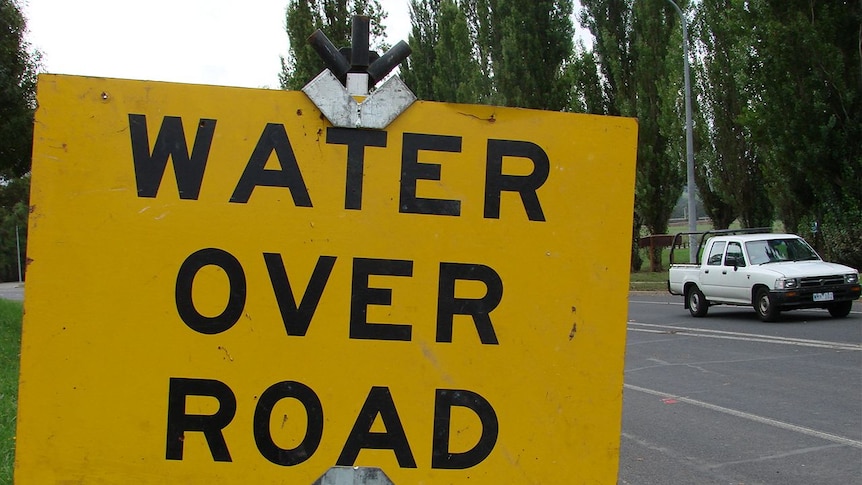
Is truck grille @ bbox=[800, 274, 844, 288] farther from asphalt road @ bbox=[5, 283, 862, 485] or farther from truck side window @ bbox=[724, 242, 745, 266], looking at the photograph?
truck side window @ bbox=[724, 242, 745, 266]

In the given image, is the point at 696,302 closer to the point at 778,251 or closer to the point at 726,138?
the point at 778,251

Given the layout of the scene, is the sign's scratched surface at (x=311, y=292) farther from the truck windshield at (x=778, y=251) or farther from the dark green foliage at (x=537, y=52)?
the dark green foliage at (x=537, y=52)

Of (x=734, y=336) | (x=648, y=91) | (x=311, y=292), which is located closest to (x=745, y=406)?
(x=734, y=336)

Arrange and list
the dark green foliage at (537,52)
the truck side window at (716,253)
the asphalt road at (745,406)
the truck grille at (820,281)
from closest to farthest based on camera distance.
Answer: the asphalt road at (745,406), the truck grille at (820,281), the truck side window at (716,253), the dark green foliage at (537,52)

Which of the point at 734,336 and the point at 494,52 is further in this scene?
the point at 494,52

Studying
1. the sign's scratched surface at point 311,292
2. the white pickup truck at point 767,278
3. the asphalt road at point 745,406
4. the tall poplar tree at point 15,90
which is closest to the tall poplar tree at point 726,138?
the white pickup truck at point 767,278

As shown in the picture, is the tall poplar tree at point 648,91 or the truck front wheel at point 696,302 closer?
the truck front wheel at point 696,302

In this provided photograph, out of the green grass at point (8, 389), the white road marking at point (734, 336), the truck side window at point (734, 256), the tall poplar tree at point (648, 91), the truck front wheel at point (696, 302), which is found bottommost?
the green grass at point (8, 389)

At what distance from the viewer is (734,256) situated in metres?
16.9

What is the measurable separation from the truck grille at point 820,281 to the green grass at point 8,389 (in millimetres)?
12570

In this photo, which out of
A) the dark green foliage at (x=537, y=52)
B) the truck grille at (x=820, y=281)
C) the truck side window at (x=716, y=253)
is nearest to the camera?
the truck grille at (x=820, y=281)

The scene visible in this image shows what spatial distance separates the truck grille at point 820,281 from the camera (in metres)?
15.1

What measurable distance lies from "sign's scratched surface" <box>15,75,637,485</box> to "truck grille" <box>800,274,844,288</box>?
1439 cm

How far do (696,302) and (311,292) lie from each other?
17.1m
